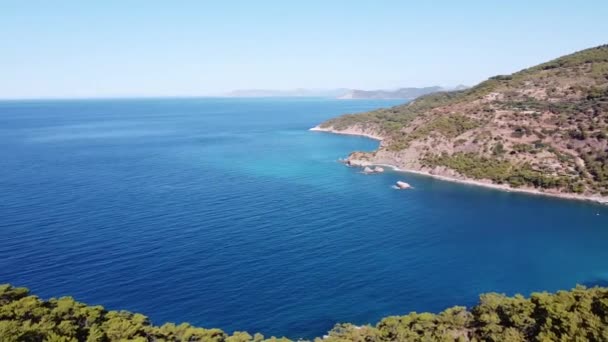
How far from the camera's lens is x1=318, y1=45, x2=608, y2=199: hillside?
128750 mm

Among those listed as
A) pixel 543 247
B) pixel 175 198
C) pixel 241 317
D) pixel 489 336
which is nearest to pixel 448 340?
pixel 489 336

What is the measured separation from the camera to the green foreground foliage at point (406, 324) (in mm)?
40594

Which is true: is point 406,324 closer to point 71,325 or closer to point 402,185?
point 71,325

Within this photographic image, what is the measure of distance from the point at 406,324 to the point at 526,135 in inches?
4798

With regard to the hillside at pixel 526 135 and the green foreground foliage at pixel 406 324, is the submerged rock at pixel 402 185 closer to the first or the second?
the hillside at pixel 526 135

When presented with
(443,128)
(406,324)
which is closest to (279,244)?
(406,324)

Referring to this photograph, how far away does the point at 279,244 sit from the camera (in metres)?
81.2

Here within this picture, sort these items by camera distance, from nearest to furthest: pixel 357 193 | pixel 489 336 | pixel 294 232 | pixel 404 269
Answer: pixel 489 336
pixel 404 269
pixel 294 232
pixel 357 193

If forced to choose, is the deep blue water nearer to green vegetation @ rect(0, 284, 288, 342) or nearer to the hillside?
green vegetation @ rect(0, 284, 288, 342)

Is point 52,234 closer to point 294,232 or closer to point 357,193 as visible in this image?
point 294,232

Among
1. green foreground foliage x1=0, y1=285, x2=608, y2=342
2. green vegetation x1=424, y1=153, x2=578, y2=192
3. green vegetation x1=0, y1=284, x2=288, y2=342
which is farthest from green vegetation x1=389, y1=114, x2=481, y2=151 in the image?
green vegetation x1=0, y1=284, x2=288, y2=342

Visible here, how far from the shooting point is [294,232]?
8712cm

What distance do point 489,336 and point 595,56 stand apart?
7147 inches

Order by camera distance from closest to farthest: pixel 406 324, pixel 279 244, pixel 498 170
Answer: pixel 406 324 < pixel 279 244 < pixel 498 170
